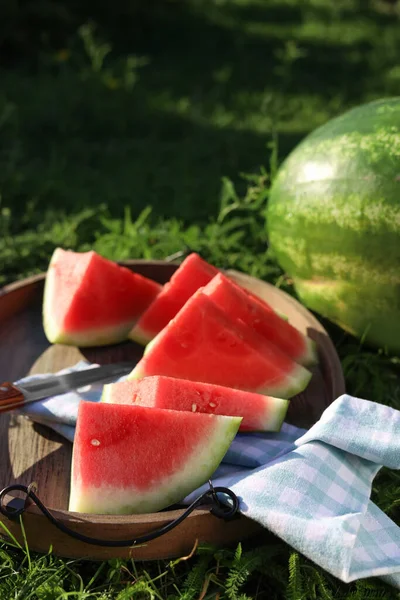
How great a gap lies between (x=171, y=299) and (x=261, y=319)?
319mm

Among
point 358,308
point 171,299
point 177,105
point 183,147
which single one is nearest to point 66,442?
point 171,299

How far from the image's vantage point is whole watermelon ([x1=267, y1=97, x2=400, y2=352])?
6.97 ft

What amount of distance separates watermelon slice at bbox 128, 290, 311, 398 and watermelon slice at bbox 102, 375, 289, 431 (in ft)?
0.53

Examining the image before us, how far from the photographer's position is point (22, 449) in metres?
1.81

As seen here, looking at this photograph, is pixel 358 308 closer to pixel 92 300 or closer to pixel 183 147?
pixel 92 300

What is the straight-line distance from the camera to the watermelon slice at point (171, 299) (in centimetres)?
221

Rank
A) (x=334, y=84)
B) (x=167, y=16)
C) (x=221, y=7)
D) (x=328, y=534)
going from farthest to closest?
1. (x=221, y=7)
2. (x=167, y=16)
3. (x=334, y=84)
4. (x=328, y=534)

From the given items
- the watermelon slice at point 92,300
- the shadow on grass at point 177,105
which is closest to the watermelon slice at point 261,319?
the watermelon slice at point 92,300

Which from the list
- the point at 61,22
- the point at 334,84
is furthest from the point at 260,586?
the point at 61,22

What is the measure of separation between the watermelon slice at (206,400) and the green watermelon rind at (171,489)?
139mm

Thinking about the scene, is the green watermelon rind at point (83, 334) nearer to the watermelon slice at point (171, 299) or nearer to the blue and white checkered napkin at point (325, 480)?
the watermelon slice at point (171, 299)

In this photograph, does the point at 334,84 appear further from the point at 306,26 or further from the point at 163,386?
the point at 163,386

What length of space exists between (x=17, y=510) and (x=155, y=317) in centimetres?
90

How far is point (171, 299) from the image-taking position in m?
2.22
